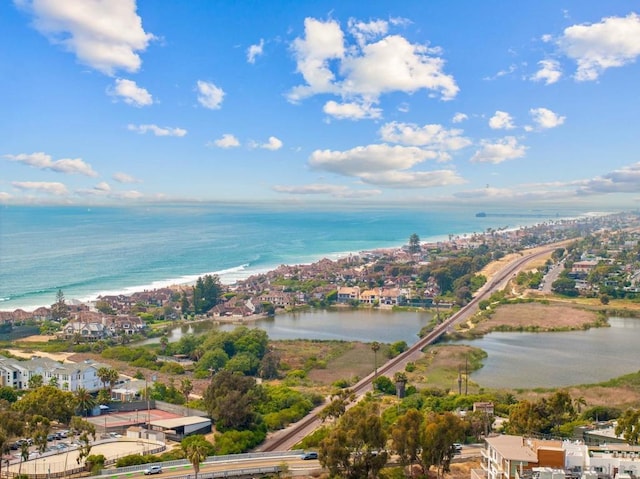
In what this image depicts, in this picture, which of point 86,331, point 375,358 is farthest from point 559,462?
point 86,331

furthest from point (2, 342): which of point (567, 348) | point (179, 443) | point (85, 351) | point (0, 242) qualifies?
point (0, 242)

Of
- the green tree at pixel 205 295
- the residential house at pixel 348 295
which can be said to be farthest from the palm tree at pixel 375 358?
the residential house at pixel 348 295

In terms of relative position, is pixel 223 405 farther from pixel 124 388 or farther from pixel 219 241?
pixel 219 241

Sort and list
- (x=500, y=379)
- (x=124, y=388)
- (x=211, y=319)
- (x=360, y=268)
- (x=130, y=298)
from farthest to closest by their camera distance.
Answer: (x=360, y=268)
(x=130, y=298)
(x=211, y=319)
(x=500, y=379)
(x=124, y=388)

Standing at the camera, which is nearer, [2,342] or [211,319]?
[2,342]

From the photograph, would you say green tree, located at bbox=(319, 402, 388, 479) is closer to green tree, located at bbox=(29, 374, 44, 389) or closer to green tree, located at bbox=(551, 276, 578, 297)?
green tree, located at bbox=(29, 374, 44, 389)

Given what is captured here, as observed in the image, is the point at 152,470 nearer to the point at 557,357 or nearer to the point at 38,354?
the point at 38,354
